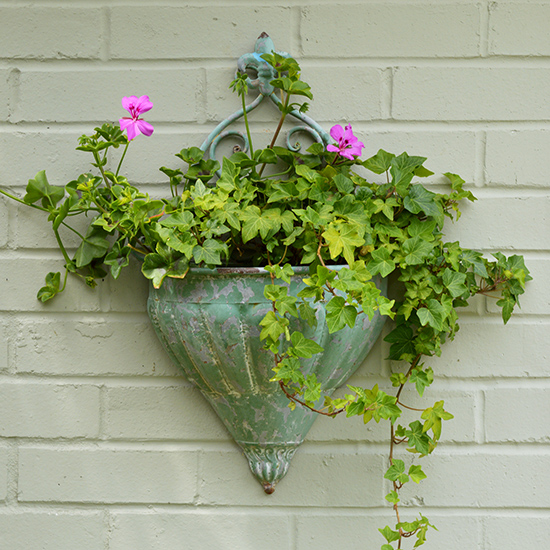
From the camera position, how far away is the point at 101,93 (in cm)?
107

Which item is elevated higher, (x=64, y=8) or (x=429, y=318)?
(x=64, y=8)

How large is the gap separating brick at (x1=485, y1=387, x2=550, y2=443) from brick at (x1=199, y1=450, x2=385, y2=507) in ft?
0.76

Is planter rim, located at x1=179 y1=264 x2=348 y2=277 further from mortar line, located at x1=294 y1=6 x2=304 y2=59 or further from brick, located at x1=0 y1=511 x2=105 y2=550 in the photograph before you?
brick, located at x1=0 y1=511 x2=105 y2=550

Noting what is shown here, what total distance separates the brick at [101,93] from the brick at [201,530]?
78 cm

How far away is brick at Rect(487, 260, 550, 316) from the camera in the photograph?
3.53 ft

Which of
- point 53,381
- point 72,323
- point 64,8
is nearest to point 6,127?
point 64,8

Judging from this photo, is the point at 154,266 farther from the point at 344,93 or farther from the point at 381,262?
the point at 344,93

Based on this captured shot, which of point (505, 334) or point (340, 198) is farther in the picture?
point (505, 334)

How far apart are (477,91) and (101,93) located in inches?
28.5

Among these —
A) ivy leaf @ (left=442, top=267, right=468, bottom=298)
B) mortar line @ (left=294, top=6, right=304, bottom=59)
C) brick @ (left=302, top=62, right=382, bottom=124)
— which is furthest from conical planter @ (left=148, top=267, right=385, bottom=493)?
mortar line @ (left=294, top=6, right=304, bottom=59)

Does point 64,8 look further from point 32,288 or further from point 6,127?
point 32,288

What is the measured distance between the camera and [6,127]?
3.54ft

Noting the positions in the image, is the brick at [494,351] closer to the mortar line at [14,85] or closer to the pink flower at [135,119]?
the pink flower at [135,119]

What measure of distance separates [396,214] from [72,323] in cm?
66
